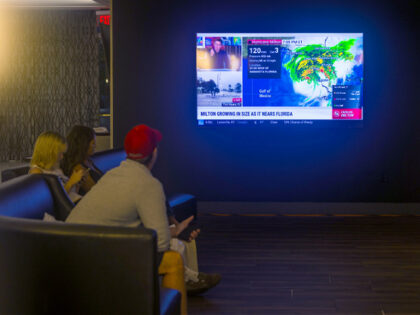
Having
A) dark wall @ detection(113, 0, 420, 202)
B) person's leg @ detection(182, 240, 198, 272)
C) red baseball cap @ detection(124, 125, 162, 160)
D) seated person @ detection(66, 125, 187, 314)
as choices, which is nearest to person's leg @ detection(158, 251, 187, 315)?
seated person @ detection(66, 125, 187, 314)

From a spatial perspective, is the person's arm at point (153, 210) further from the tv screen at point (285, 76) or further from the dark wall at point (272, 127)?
the dark wall at point (272, 127)

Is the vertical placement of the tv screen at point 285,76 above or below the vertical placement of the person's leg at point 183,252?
above

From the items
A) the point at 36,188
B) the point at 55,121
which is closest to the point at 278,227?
the point at 36,188

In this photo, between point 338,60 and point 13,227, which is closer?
point 13,227

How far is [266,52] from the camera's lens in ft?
22.6

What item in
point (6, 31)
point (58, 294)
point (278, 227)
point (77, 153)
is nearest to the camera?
point (58, 294)

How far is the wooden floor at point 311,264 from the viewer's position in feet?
13.2

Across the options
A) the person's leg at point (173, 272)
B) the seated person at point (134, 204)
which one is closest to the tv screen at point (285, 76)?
the seated person at point (134, 204)

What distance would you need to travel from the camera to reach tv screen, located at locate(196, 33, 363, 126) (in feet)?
22.5

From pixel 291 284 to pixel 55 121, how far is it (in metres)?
8.52

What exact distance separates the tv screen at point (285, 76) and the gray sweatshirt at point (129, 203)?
3966mm

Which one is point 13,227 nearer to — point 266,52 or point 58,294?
point 58,294

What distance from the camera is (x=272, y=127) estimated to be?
279 inches

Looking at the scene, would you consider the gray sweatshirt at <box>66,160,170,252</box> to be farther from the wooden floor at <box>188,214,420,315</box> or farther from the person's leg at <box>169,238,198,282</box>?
the wooden floor at <box>188,214,420,315</box>
